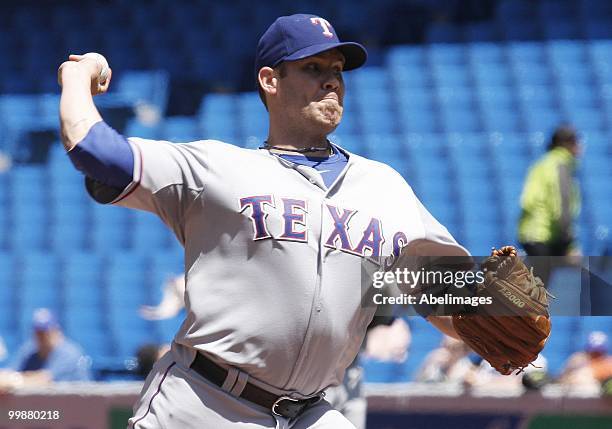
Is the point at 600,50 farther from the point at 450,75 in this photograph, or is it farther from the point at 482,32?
the point at 450,75

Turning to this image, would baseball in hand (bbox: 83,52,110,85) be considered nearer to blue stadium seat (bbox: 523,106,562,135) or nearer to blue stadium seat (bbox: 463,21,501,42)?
blue stadium seat (bbox: 523,106,562,135)

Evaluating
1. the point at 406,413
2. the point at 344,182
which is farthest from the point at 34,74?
the point at 344,182

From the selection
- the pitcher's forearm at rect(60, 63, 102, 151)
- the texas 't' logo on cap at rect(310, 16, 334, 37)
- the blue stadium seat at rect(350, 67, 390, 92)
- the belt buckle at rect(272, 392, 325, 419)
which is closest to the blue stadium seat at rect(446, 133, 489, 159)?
the blue stadium seat at rect(350, 67, 390, 92)

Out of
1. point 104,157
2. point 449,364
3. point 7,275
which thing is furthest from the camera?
point 7,275

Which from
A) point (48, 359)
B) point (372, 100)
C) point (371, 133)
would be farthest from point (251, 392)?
point (372, 100)

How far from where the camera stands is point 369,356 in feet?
23.0

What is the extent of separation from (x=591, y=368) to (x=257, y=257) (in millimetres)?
4000

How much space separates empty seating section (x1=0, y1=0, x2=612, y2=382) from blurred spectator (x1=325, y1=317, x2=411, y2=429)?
1034mm

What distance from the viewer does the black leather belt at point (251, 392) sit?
2.79 meters

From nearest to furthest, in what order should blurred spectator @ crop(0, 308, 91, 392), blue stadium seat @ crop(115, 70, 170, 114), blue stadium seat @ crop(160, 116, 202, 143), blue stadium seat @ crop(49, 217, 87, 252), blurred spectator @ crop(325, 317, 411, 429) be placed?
1. blurred spectator @ crop(325, 317, 411, 429)
2. blurred spectator @ crop(0, 308, 91, 392)
3. blue stadium seat @ crop(49, 217, 87, 252)
4. blue stadium seat @ crop(160, 116, 202, 143)
5. blue stadium seat @ crop(115, 70, 170, 114)

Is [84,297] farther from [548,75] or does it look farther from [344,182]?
[344,182]

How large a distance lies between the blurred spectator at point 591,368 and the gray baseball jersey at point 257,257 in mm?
3524

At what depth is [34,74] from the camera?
35.4 feet

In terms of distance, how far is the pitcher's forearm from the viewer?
2590mm
